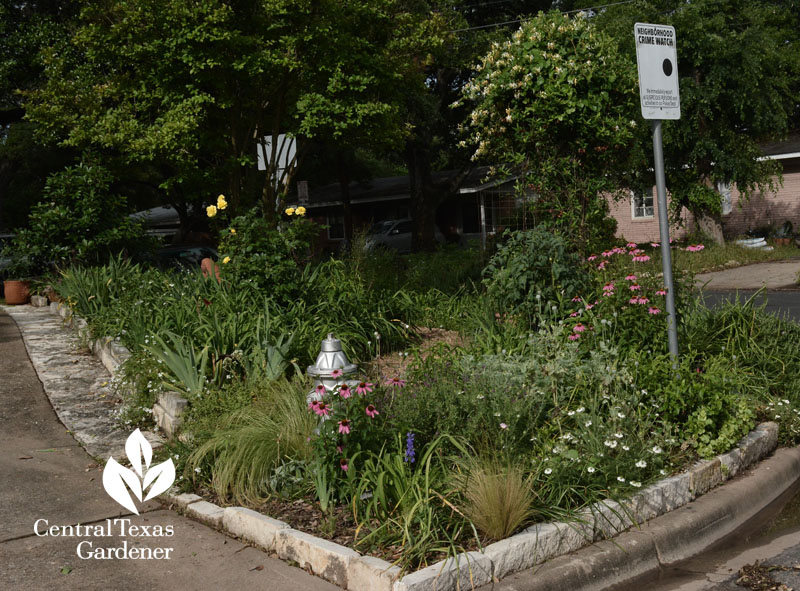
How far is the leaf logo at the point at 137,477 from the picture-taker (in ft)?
17.5

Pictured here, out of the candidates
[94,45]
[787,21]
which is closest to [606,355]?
[94,45]

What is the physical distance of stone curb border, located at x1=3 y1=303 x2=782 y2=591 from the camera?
150 inches

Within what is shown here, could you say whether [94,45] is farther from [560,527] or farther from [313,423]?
[560,527]

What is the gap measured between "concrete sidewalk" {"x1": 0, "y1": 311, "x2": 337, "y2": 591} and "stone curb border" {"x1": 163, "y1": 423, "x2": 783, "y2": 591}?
86 mm

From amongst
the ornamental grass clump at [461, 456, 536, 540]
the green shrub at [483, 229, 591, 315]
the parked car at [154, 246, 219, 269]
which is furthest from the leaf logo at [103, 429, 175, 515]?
the parked car at [154, 246, 219, 269]

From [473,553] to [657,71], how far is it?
3.74 metres

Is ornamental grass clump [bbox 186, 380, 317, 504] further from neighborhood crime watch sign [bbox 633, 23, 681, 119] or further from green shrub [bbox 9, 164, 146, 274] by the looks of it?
green shrub [bbox 9, 164, 146, 274]

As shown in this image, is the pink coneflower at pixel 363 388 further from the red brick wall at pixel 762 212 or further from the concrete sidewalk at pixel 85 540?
the red brick wall at pixel 762 212

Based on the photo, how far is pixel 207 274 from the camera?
952 cm

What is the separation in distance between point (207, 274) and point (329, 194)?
29.9m

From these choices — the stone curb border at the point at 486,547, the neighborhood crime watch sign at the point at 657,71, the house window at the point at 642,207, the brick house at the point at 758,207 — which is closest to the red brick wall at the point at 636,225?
the brick house at the point at 758,207

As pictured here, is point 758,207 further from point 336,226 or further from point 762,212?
point 336,226

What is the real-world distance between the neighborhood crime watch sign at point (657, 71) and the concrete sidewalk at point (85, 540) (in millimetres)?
3944

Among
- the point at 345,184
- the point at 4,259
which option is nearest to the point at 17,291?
the point at 4,259
